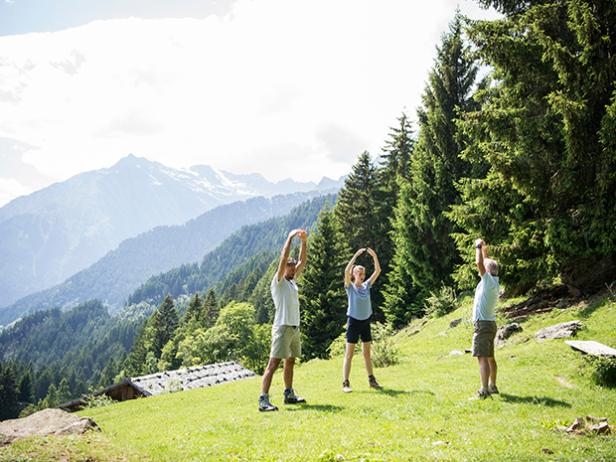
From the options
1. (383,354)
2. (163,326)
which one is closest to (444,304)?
(383,354)

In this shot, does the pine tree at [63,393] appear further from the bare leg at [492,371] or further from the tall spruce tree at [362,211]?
the bare leg at [492,371]

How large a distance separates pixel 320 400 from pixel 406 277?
25.2 metres

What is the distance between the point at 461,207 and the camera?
17.6m

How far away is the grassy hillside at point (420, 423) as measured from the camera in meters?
6.05

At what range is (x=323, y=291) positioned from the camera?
39.0 meters

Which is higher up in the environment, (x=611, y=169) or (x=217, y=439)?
(x=611, y=169)

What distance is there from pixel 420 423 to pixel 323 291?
31.5 metres

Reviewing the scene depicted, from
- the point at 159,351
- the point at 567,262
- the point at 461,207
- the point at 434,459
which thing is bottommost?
the point at 159,351

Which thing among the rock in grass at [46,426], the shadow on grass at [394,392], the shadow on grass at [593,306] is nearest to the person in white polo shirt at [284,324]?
the shadow on grass at [394,392]

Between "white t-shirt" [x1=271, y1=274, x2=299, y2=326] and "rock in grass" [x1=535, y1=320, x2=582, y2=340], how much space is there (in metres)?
8.72

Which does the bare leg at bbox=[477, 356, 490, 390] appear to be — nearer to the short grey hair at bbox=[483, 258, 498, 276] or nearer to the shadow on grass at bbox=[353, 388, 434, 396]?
the shadow on grass at bbox=[353, 388, 434, 396]

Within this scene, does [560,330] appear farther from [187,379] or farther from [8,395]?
[8,395]

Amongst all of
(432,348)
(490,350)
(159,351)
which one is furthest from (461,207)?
(159,351)

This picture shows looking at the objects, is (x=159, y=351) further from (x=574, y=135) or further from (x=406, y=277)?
(x=574, y=135)
